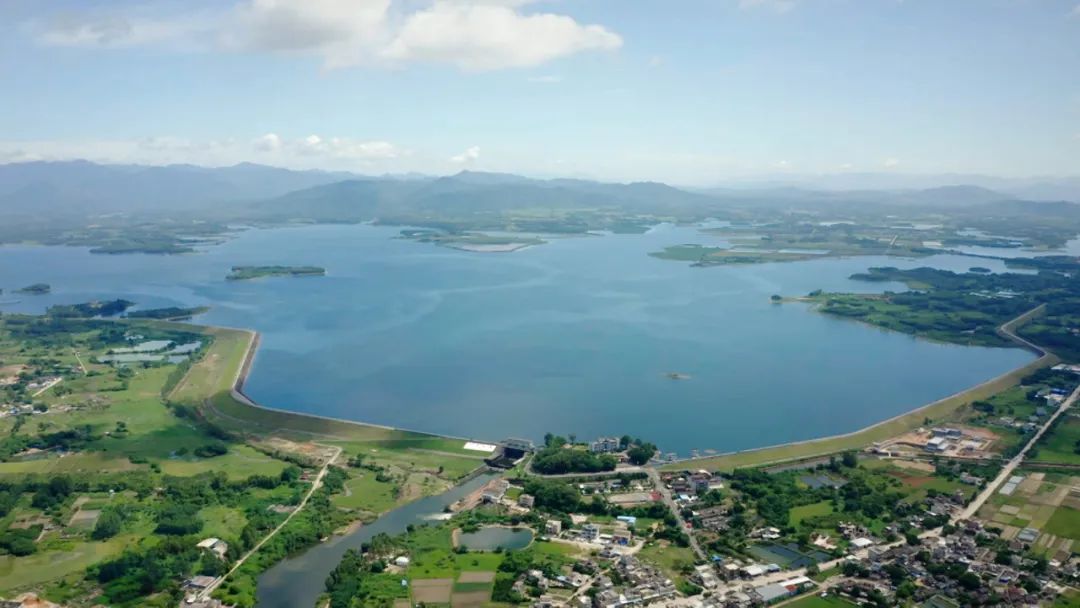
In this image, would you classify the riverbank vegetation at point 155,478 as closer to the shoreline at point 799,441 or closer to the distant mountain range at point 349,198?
the shoreline at point 799,441

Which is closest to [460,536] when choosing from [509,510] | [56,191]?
[509,510]

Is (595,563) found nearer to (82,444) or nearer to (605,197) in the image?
(82,444)

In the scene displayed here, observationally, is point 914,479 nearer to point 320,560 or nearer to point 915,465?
point 915,465

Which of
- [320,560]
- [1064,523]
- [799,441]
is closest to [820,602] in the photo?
[1064,523]

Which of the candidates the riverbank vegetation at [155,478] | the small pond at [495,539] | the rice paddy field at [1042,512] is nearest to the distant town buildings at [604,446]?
the riverbank vegetation at [155,478]

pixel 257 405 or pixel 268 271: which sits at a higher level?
pixel 268 271

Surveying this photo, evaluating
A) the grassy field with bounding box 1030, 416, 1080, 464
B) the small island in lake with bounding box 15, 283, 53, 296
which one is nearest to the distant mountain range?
the small island in lake with bounding box 15, 283, 53, 296

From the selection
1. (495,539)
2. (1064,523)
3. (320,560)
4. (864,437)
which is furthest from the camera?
(864,437)
